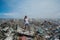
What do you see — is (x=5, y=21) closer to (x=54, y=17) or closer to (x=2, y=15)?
(x=2, y=15)

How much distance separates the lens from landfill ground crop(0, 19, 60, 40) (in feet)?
15.9

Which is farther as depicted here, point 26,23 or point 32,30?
point 26,23

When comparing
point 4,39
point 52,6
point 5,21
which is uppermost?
point 52,6

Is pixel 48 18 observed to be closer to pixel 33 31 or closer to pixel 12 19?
pixel 33 31

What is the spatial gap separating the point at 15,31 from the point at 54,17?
1.07 metres

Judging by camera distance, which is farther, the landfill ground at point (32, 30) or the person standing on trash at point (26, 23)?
the person standing on trash at point (26, 23)

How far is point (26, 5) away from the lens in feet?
17.2

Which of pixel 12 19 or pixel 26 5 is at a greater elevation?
pixel 26 5

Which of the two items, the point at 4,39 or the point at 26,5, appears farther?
the point at 26,5

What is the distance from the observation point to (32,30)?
5000 mm

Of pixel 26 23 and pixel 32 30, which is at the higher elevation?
pixel 26 23

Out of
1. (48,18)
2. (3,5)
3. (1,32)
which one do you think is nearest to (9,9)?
(3,5)

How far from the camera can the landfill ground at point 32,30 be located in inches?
191

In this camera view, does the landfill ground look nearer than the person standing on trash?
Yes
